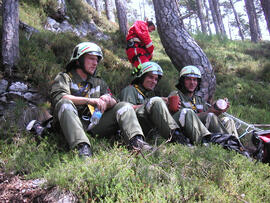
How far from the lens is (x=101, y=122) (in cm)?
365

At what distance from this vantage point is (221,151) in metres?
3.11

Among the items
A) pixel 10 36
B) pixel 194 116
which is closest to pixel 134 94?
pixel 194 116

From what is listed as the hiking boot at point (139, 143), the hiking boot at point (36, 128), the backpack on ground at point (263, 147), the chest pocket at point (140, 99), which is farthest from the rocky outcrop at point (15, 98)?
the backpack on ground at point (263, 147)

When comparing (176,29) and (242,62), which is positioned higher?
(176,29)

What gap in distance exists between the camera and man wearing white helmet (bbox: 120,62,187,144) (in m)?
3.57

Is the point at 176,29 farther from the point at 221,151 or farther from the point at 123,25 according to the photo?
the point at 123,25

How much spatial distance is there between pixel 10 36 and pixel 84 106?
2411mm

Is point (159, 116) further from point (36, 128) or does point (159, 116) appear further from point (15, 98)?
point (15, 98)

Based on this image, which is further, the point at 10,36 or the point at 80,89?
the point at 10,36

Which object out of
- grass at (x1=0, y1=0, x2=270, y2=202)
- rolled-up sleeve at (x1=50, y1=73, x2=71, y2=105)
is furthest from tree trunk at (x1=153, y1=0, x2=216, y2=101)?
rolled-up sleeve at (x1=50, y1=73, x2=71, y2=105)

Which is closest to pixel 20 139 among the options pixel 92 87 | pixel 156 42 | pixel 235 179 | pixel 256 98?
pixel 92 87

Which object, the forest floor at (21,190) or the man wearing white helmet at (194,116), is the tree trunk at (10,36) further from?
the man wearing white helmet at (194,116)

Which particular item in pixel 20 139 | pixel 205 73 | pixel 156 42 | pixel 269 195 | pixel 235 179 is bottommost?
pixel 269 195

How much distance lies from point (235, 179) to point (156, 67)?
2.76 meters
